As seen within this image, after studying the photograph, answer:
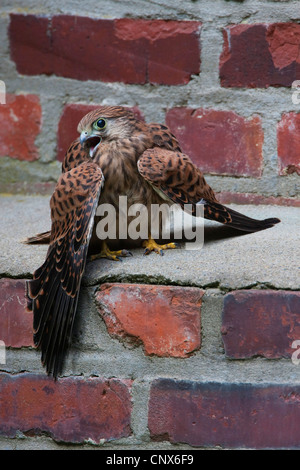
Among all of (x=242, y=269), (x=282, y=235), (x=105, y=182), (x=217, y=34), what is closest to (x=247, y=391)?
(x=242, y=269)

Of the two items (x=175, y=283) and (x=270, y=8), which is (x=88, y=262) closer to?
(x=175, y=283)

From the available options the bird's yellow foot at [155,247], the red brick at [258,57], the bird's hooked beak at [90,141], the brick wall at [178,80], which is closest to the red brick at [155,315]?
the bird's yellow foot at [155,247]

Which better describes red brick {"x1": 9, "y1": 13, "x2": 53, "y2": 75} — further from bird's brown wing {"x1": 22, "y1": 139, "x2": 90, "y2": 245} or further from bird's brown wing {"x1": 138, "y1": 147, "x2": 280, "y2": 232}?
bird's brown wing {"x1": 138, "y1": 147, "x2": 280, "y2": 232}

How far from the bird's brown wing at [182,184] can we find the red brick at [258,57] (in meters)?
0.33


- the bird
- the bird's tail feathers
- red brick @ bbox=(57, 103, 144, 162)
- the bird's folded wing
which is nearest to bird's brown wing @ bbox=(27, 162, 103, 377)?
the bird

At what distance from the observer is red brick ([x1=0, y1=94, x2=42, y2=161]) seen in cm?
157

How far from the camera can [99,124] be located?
129cm

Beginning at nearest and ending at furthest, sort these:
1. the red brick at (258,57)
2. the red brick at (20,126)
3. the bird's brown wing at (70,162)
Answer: the bird's brown wing at (70,162) < the red brick at (258,57) < the red brick at (20,126)

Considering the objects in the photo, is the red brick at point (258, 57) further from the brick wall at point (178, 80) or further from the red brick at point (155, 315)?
the red brick at point (155, 315)

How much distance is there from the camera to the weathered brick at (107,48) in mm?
1499

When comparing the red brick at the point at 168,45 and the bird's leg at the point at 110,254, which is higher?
the red brick at the point at 168,45

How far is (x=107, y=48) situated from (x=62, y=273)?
0.70 m

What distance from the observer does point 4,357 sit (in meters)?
1.13

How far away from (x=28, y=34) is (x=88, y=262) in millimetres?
690
